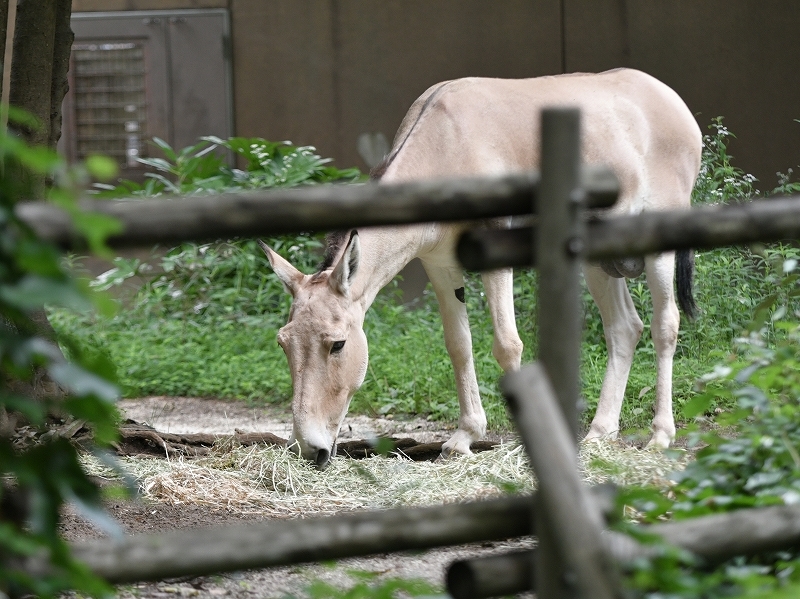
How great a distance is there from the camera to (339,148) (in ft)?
30.4

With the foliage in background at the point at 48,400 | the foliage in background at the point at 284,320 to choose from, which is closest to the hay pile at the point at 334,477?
the foliage in background at the point at 284,320

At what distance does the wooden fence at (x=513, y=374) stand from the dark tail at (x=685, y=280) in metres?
3.29

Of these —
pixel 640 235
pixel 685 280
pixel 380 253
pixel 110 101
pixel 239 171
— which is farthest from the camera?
pixel 110 101

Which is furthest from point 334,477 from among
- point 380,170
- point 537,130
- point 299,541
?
point 299,541

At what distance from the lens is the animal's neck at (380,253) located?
4457 millimetres

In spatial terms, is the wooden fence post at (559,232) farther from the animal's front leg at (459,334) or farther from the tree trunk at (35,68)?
the tree trunk at (35,68)

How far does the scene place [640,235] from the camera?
1969 millimetres

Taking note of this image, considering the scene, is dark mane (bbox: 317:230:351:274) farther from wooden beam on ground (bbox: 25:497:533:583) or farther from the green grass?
wooden beam on ground (bbox: 25:497:533:583)

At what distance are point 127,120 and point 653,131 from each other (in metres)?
6.01

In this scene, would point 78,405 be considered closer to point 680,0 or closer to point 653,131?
point 653,131

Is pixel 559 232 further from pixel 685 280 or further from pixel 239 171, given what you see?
pixel 239 171

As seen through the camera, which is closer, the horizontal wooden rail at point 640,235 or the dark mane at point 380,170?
the horizontal wooden rail at point 640,235

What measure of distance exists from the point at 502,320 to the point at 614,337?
90cm

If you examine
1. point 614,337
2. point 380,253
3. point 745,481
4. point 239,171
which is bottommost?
point 614,337
